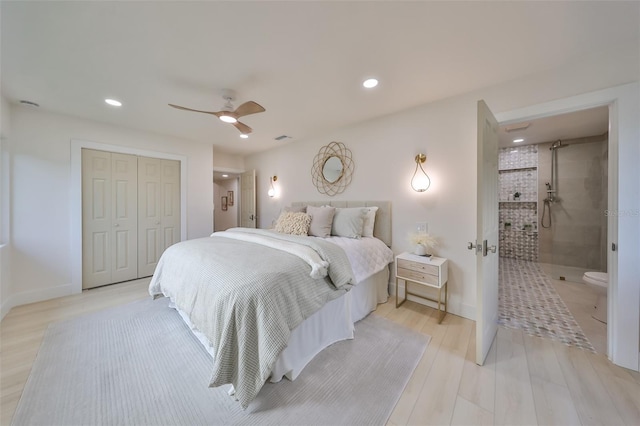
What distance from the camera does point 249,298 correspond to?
1.33 metres

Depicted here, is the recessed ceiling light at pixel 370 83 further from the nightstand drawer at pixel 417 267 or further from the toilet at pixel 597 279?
the toilet at pixel 597 279

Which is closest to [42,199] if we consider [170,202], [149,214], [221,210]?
[149,214]

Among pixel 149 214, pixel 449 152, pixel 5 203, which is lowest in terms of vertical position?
pixel 149 214

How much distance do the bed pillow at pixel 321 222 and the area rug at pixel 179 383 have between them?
123 cm

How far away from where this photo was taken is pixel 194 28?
1496 millimetres

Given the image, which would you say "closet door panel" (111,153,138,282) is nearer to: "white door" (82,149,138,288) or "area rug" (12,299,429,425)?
"white door" (82,149,138,288)

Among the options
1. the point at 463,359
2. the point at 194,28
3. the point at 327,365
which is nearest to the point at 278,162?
the point at 194,28

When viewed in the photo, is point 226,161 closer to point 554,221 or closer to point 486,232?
point 486,232

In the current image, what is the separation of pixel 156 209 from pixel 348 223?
334 centimetres

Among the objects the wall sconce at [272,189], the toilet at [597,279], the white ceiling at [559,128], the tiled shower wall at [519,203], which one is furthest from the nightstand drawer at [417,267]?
the tiled shower wall at [519,203]

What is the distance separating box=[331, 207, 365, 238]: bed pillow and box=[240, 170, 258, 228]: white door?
8.67 feet

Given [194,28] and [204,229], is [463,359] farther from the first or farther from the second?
[204,229]

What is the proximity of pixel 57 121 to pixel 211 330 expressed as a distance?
3727 millimetres

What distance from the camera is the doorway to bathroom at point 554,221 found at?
2460 mm
